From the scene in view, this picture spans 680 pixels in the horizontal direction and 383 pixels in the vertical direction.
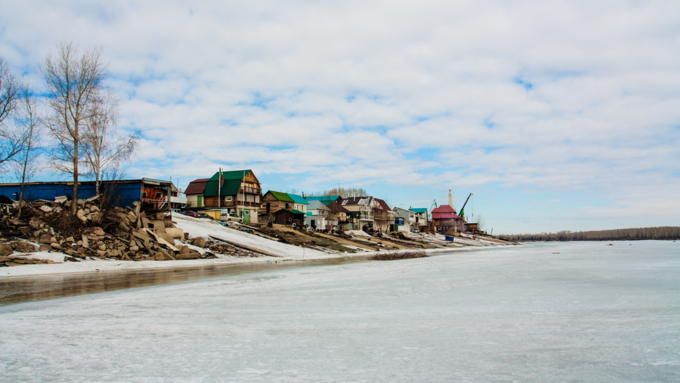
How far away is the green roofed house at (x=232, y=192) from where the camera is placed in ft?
228

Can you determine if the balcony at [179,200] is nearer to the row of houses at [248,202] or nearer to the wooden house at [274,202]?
the row of houses at [248,202]

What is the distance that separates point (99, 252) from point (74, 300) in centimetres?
1640

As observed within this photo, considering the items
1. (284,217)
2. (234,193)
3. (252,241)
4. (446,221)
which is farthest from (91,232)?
(446,221)

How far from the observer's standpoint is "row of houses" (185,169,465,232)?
69938 mm

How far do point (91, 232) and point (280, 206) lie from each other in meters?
53.8

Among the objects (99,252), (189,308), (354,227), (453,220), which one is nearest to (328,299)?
(189,308)

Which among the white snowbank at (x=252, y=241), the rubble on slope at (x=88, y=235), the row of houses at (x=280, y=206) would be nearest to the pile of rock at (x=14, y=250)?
the rubble on slope at (x=88, y=235)

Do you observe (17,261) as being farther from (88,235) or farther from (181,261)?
(181,261)

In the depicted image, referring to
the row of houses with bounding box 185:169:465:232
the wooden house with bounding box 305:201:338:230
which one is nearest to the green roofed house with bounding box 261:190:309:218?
the row of houses with bounding box 185:169:465:232

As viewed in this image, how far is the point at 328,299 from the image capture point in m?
9.20

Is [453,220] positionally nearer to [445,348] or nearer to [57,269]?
[57,269]

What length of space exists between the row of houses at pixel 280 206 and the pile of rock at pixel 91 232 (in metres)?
31.0

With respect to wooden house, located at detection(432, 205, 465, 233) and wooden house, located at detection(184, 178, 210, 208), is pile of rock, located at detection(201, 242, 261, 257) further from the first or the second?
wooden house, located at detection(432, 205, 465, 233)

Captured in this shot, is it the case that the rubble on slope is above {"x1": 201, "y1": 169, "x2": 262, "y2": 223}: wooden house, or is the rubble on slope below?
below
